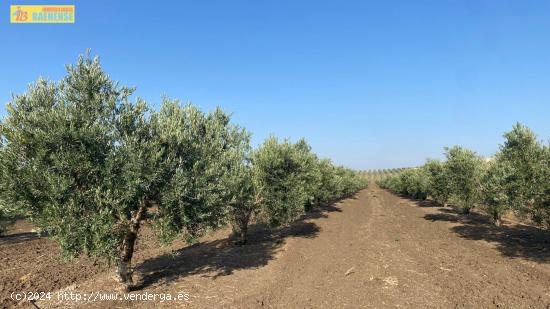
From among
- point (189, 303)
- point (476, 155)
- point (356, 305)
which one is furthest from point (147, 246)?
point (476, 155)

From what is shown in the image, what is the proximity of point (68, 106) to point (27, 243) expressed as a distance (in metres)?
27.8

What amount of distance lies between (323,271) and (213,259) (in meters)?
8.14

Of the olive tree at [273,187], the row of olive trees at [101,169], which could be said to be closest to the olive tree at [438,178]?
the olive tree at [273,187]

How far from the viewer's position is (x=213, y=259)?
82.8 feet

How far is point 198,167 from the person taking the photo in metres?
A: 18.0

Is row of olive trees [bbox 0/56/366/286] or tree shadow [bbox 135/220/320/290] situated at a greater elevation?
row of olive trees [bbox 0/56/366/286]

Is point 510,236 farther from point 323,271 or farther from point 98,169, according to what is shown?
Result: point 98,169

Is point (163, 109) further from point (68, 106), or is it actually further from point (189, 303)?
point (189, 303)

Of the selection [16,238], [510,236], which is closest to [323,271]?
[510,236]

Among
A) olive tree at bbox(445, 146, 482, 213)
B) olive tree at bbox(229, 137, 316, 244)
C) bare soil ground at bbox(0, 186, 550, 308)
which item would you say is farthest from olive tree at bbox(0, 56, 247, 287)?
olive tree at bbox(445, 146, 482, 213)

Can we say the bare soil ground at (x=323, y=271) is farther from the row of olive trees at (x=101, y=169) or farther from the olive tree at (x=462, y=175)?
the olive tree at (x=462, y=175)

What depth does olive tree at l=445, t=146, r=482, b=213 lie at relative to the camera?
4319cm

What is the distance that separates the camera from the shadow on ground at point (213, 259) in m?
21.5

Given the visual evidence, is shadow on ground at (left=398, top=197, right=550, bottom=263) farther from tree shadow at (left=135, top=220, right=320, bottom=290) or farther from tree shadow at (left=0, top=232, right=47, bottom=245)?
tree shadow at (left=0, top=232, right=47, bottom=245)
